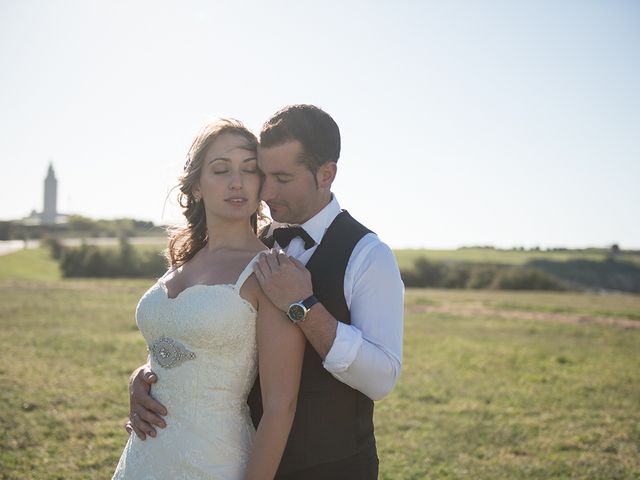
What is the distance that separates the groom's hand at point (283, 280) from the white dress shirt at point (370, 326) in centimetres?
25

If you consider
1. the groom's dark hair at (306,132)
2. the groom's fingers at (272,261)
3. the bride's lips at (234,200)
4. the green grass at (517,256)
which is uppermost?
the groom's dark hair at (306,132)

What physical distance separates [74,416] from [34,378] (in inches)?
119

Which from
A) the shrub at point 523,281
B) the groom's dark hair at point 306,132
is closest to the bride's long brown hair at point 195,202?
the groom's dark hair at point 306,132

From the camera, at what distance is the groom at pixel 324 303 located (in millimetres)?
2926

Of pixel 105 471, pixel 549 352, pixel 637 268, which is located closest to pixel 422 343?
pixel 549 352

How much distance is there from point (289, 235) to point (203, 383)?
883 millimetres

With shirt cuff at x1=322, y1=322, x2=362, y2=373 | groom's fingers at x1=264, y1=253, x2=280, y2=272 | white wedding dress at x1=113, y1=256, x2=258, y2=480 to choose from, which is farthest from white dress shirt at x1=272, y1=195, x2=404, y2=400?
white wedding dress at x1=113, y1=256, x2=258, y2=480

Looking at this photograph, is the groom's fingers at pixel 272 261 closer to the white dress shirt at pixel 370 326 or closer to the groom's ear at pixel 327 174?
the white dress shirt at pixel 370 326

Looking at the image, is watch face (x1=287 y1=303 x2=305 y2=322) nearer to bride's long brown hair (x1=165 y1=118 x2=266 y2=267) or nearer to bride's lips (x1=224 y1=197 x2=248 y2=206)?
bride's lips (x1=224 y1=197 x2=248 y2=206)

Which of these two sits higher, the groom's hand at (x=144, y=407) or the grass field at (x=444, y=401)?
the groom's hand at (x=144, y=407)

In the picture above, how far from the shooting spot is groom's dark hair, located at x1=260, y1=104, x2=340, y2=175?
3.33 meters

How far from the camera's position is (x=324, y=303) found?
10.4ft

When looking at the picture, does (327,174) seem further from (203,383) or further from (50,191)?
(50,191)

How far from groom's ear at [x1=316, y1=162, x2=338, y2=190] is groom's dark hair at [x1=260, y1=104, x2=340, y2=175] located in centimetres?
2
